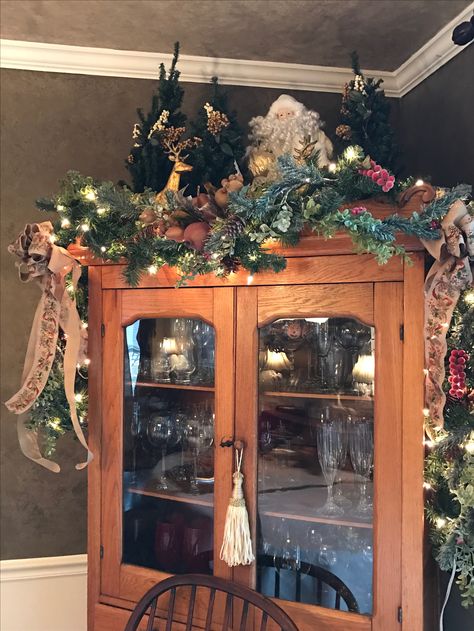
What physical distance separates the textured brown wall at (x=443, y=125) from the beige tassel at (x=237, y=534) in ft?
3.75

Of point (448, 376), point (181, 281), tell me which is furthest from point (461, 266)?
point (181, 281)

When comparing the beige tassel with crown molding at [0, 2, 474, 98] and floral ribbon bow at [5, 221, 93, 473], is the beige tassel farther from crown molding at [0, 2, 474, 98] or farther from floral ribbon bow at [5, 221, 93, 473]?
crown molding at [0, 2, 474, 98]

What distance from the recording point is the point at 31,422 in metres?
1.63

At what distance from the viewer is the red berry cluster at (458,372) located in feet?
4.05

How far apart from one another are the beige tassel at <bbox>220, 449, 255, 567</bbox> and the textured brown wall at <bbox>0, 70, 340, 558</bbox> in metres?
0.80

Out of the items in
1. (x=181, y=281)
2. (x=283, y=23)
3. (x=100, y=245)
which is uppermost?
(x=283, y=23)

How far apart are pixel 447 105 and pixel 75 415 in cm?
149

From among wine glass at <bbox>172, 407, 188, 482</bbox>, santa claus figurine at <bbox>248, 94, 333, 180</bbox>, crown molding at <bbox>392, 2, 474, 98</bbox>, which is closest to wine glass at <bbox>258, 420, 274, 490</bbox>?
wine glass at <bbox>172, 407, 188, 482</bbox>

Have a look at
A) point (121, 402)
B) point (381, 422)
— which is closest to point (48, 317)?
point (121, 402)

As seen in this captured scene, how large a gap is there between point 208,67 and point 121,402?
48.8 inches

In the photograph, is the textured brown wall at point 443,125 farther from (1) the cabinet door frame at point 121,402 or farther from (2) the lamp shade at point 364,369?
(1) the cabinet door frame at point 121,402

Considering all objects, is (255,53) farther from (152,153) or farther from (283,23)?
(152,153)

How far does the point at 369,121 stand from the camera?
1.66 meters

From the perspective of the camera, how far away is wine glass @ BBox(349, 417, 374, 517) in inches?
52.9
